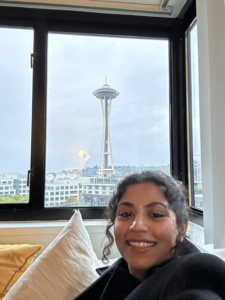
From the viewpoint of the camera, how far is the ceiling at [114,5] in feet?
5.65

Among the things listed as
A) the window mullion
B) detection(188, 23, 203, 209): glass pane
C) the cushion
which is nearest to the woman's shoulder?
the cushion

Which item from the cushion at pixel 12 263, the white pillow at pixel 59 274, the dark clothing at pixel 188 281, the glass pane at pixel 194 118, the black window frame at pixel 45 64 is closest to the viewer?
the dark clothing at pixel 188 281

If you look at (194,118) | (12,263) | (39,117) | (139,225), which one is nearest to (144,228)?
(139,225)

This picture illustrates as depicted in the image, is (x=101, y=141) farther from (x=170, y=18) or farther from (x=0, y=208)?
(x=170, y=18)

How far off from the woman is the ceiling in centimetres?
147

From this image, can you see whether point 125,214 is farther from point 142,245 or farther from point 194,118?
point 194,118

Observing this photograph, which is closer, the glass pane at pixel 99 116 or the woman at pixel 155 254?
the woman at pixel 155 254

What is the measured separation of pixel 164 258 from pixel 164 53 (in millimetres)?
1694

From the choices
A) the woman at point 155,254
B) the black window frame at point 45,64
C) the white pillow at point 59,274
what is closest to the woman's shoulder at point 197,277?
the woman at point 155,254

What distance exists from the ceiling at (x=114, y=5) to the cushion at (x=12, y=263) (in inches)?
66.0

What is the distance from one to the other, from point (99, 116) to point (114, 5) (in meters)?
0.84

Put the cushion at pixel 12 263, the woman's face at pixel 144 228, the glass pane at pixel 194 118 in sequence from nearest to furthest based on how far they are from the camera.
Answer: the woman's face at pixel 144 228 → the cushion at pixel 12 263 → the glass pane at pixel 194 118

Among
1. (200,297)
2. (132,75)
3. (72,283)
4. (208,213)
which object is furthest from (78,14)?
(200,297)

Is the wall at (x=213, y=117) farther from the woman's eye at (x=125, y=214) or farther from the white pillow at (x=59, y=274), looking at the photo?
the white pillow at (x=59, y=274)
